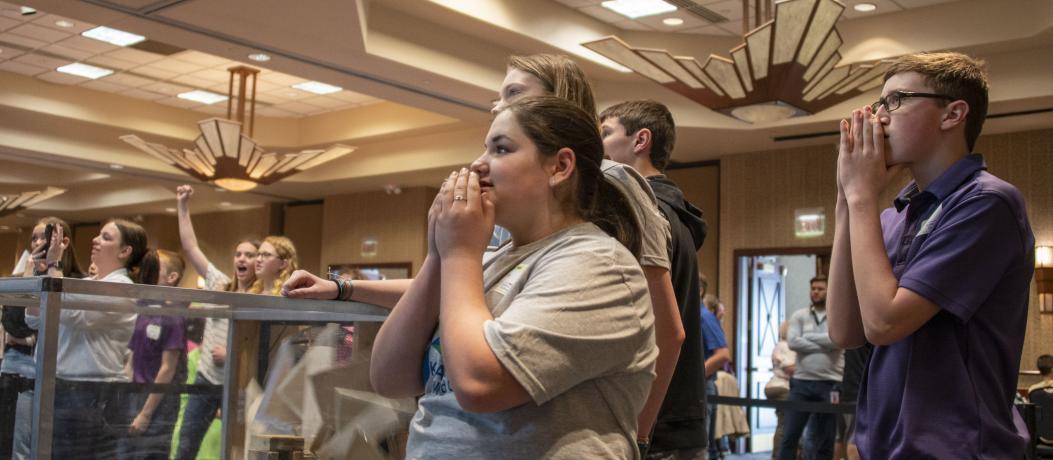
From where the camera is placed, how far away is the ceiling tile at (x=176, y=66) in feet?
38.2

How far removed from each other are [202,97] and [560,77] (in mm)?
11960

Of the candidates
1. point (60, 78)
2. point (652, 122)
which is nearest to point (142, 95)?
point (60, 78)

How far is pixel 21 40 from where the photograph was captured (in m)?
11.2

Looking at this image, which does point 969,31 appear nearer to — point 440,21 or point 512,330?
point 440,21

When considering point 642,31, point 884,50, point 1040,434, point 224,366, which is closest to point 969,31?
point 884,50

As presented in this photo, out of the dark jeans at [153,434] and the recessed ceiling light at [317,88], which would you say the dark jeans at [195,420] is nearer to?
the dark jeans at [153,434]

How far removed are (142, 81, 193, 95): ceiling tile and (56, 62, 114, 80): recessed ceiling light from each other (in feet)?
1.90

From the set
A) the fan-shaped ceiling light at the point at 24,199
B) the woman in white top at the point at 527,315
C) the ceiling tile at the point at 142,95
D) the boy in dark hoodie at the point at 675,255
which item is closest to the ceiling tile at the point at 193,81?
the ceiling tile at the point at 142,95

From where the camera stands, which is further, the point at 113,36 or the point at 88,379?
the point at 113,36

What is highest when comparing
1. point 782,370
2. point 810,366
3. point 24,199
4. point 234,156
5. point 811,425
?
point 234,156

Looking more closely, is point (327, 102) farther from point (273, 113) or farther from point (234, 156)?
point (234, 156)

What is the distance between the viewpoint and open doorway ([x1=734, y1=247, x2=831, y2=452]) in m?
12.5

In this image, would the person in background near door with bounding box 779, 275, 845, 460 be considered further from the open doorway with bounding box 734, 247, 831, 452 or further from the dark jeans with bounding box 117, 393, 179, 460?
the dark jeans with bounding box 117, 393, 179, 460

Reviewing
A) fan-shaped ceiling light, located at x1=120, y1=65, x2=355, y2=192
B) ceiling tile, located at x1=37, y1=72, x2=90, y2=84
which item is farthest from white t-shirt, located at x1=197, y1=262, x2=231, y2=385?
ceiling tile, located at x1=37, y1=72, x2=90, y2=84
